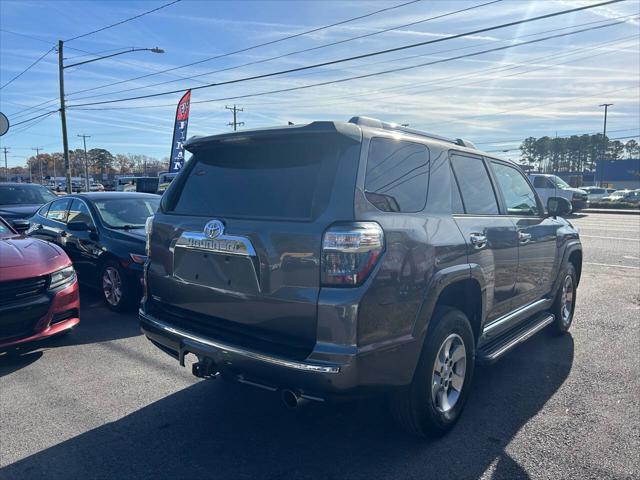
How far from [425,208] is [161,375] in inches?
109

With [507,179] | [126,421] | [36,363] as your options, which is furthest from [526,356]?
Answer: [36,363]

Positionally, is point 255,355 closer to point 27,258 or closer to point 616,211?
point 27,258

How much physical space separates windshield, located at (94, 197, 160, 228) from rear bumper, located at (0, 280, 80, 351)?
2.18m

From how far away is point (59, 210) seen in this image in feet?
26.2

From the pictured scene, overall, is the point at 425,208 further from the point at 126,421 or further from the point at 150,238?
the point at 126,421

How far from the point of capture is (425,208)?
315cm

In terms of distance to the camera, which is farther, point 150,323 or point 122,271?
point 122,271

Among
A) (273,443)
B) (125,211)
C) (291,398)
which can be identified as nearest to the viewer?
(291,398)

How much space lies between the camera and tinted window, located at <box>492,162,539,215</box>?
440 centimetres

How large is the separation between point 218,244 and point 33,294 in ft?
8.59

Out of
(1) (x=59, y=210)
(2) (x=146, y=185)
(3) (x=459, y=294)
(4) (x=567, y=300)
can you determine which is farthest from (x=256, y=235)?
(2) (x=146, y=185)

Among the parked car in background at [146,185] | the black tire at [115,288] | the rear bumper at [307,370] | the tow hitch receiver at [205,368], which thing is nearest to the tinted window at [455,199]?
the rear bumper at [307,370]

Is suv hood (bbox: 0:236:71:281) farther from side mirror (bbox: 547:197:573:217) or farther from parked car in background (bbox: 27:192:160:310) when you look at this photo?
side mirror (bbox: 547:197:573:217)

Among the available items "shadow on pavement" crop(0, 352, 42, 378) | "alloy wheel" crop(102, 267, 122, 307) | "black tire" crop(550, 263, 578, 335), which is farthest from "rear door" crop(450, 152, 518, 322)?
"alloy wheel" crop(102, 267, 122, 307)
